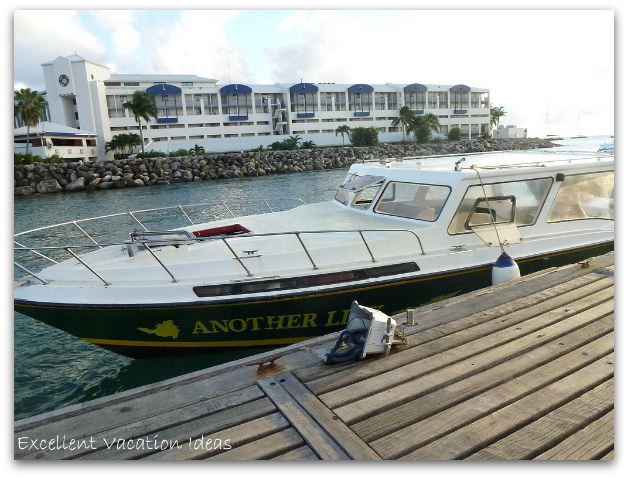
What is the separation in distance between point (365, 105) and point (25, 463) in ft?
162

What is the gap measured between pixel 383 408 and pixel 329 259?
2.86 metres

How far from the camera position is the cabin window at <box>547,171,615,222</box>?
6207 mm

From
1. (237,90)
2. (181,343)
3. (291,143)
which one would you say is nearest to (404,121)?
(291,143)

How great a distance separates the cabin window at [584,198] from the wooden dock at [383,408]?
10.6 feet

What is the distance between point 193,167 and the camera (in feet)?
113

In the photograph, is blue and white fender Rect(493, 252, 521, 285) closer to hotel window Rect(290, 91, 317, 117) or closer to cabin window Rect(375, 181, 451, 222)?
cabin window Rect(375, 181, 451, 222)

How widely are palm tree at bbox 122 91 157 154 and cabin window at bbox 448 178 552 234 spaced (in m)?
42.8

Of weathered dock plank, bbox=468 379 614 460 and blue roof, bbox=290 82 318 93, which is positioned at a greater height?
blue roof, bbox=290 82 318 93

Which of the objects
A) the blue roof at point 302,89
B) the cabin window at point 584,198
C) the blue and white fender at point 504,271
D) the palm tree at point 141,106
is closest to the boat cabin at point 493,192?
the cabin window at point 584,198

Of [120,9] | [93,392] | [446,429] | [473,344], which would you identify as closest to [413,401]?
[446,429]

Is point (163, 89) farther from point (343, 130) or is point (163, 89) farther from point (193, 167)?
point (343, 130)

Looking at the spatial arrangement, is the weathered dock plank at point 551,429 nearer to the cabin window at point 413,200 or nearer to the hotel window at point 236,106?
the cabin window at point 413,200

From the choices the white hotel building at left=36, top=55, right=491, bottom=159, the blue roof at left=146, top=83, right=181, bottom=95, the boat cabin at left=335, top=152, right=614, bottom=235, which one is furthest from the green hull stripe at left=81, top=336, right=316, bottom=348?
the blue roof at left=146, top=83, right=181, bottom=95

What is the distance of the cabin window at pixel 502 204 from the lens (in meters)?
5.70
